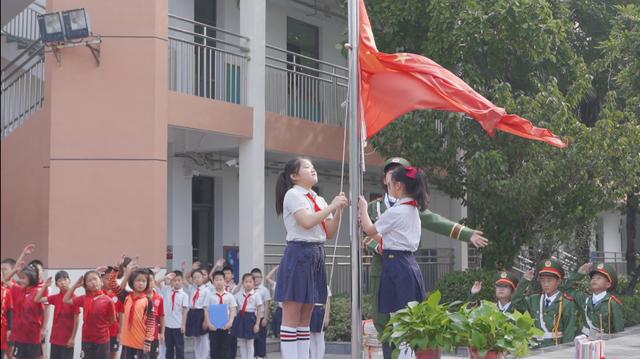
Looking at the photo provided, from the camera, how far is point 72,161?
15414 millimetres

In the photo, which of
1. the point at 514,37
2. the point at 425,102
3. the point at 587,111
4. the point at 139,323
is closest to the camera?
the point at 425,102

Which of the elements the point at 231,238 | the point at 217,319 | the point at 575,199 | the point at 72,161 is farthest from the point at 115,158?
the point at 575,199

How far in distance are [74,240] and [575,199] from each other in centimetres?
904

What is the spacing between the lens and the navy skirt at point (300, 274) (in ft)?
21.8

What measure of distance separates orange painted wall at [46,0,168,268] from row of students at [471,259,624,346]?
6.84 meters

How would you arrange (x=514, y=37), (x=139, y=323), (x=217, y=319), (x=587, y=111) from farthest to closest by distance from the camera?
(x=587, y=111) < (x=514, y=37) < (x=217, y=319) < (x=139, y=323)

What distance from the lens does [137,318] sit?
12.2m

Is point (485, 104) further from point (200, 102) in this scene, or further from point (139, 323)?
point (200, 102)

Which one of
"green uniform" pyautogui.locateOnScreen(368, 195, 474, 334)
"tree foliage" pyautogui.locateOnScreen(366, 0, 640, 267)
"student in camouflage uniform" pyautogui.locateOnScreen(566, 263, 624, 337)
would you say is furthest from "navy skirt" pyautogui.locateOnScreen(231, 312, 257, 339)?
"green uniform" pyautogui.locateOnScreen(368, 195, 474, 334)

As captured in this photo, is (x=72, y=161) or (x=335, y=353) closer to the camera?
(x=72, y=161)

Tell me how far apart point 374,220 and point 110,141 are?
881 centimetres

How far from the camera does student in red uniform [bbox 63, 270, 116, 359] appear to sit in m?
11.5

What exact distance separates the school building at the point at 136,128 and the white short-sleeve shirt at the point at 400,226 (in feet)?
26.7

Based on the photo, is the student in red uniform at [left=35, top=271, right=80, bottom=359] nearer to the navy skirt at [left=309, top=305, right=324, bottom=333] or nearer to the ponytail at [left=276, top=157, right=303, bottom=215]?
the navy skirt at [left=309, top=305, right=324, bottom=333]
